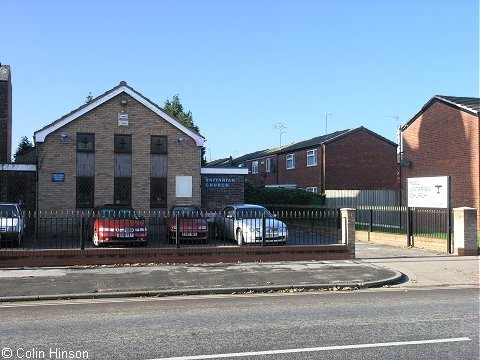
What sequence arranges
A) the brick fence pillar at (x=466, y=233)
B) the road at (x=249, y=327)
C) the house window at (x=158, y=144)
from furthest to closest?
the house window at (x=158, y=144) → the brick fence pillar at (x=466, y=233) → the road at (x=249, y=327)

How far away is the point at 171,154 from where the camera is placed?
70.5ft

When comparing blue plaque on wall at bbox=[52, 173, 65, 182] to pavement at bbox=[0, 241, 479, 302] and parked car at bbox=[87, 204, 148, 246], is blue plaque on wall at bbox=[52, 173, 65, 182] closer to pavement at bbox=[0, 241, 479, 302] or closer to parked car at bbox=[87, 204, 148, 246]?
parked car at bbox=[87, 204, 148, 246]

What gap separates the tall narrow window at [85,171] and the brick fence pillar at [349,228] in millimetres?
10973

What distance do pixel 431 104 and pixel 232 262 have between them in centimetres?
1625

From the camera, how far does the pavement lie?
32.8 ft

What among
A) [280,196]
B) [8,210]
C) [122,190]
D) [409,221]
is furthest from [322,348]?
[280,196]

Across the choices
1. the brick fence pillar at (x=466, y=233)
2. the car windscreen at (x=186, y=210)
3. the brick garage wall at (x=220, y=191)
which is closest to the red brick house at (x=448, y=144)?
the brick fence pillar at (x=466, y=233)

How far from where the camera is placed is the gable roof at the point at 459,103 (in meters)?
21.7

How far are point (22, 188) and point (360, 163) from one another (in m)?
22.5

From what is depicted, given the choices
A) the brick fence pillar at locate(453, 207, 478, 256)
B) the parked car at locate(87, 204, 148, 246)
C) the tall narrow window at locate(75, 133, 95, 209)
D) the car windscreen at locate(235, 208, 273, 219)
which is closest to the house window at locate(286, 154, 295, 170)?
the tall narrow window at locate(75, 133, 95, 209)

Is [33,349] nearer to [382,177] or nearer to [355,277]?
[355,277]

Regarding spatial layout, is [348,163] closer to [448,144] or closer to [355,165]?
[355,165]

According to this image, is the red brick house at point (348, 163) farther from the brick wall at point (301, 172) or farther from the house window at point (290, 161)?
the house window at point (290, 161)

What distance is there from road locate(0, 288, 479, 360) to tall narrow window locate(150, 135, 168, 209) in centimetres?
1195
